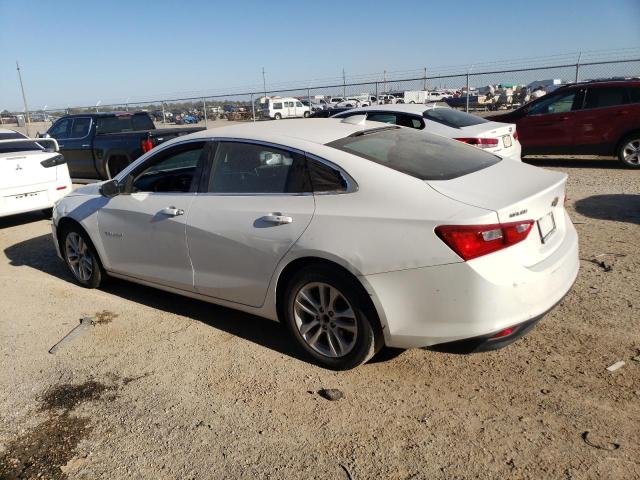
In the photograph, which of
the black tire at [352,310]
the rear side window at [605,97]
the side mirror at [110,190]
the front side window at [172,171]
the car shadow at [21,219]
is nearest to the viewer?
the black tire at [352,310]

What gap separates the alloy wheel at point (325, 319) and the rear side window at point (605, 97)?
9066 millimetres

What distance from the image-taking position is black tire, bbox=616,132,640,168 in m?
9.84

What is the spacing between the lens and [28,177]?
7.74 metres

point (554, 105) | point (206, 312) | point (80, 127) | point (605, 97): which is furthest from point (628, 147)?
point (80, 127)

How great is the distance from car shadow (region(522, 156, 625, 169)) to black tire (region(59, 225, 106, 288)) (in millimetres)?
8446

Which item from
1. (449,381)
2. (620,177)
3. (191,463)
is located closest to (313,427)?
(191,463)

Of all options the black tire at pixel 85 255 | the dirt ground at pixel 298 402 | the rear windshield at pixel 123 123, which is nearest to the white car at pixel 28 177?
the black tire at pixel 85 255

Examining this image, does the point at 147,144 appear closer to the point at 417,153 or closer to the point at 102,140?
the point at 102,140

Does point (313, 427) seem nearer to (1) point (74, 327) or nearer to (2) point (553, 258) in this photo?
(2) point (553, 258)

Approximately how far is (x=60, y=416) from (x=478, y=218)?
8.79 feet

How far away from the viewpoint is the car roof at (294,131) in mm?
3714

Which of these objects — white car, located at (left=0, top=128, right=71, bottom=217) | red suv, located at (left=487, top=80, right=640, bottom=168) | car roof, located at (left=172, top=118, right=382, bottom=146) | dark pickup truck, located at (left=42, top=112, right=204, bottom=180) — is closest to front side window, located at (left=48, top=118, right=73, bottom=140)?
dark pickup truck, located at (left=42, top=112, right=204, bottom=180)

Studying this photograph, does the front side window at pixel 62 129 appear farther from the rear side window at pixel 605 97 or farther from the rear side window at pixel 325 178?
the rear side window at pixel 605 97

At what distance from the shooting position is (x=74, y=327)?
177 inches
